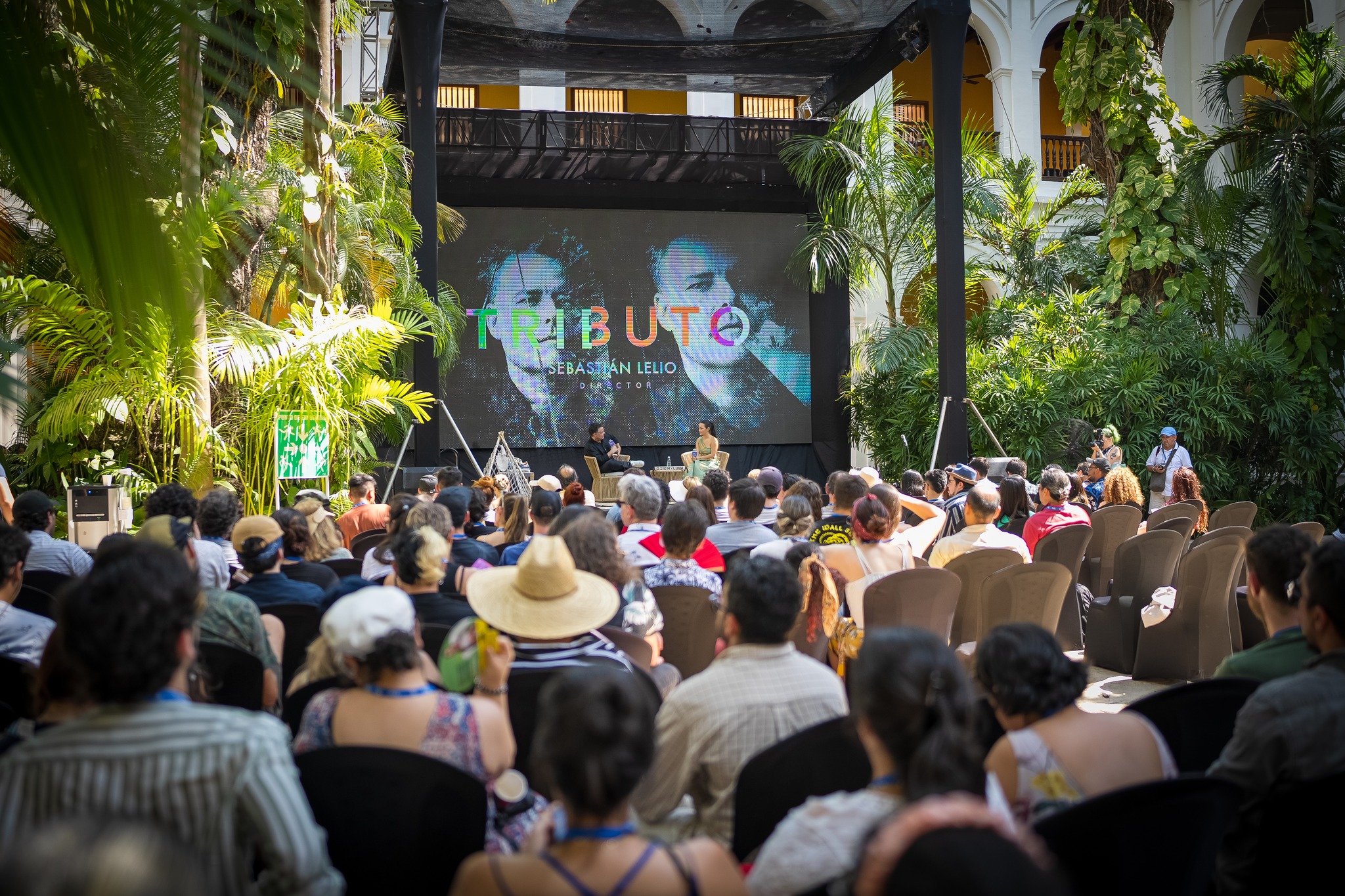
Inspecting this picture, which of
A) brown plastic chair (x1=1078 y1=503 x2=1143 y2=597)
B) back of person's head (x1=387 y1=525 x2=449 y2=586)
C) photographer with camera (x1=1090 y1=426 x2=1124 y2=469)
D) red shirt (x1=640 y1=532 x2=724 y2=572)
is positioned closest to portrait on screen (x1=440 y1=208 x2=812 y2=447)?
photographer with camera (x1=1090 y1=426 x2=1124 y2=469)

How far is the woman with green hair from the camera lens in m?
9.71

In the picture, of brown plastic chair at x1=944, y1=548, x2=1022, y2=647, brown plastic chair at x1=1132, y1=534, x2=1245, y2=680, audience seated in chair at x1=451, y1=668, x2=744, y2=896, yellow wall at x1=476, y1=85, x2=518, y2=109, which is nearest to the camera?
audience seated in chair at x1=451, y1=668, x2=744, y2=896

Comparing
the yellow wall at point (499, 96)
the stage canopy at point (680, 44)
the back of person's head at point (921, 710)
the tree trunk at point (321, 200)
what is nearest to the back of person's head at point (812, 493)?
Answer: the tree trunk at point (321, 200)

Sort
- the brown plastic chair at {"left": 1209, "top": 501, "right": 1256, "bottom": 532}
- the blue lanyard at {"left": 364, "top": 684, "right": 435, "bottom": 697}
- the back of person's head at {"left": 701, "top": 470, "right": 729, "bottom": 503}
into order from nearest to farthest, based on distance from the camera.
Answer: the blue lanyard at {"left": 364, "top": 684, "right": 435, "bottom": 697}
the back of person's head at {"left": 701, "top": 470, "right": 729, "bottom": 503}
the brown plastic chair at {"left": 1209, "top": 501, "right": 1256, "bottom": 532}

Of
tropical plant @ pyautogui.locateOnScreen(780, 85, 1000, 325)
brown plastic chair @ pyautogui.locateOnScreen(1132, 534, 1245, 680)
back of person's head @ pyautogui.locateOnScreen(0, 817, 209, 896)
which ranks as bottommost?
brown plastic chair @ pyautogui.locateOnScreen(1132, 534, 1245, 680)

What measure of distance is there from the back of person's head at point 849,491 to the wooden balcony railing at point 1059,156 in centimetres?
1474

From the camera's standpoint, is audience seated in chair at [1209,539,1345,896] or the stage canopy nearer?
audience seated in chair at [1209,539,1345,896]

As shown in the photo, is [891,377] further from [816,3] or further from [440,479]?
[440,479]

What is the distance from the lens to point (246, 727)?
1.61m

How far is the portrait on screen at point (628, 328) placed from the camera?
15.4 m

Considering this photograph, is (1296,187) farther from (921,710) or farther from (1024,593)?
(921,710)

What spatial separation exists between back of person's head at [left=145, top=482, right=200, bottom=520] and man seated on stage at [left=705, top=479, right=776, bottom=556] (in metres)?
2.24

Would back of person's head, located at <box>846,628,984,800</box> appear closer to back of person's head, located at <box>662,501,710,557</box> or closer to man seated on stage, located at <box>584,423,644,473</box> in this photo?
back of person's head, located at <box>662,501,710,557</box>

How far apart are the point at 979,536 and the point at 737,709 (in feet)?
9.93
